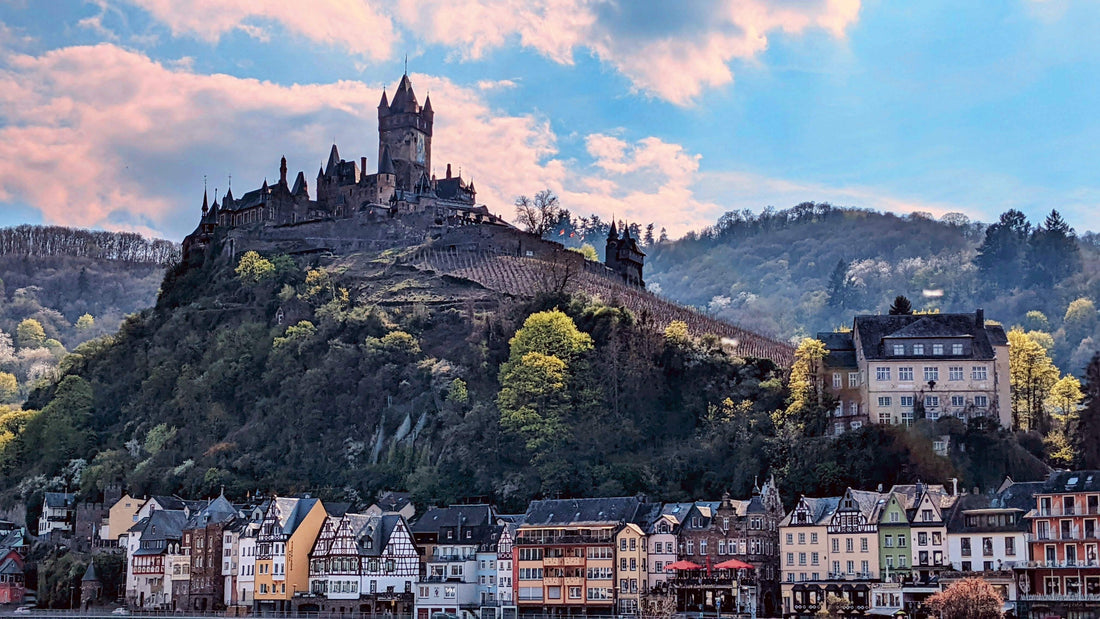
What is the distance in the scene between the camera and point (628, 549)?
81500 millimetres

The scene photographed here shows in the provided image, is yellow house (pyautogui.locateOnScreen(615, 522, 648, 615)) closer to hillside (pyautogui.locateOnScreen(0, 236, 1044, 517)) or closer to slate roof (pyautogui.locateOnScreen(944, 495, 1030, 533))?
hillside (pyautogui.locateOnScreen(0, 236, 1044, 517))

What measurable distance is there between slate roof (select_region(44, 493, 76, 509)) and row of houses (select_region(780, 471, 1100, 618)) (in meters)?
60.1

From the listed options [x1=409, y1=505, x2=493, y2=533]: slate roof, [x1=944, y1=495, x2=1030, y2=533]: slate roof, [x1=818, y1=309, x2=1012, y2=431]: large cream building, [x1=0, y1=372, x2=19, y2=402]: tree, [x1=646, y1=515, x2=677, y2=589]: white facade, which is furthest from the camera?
[x1=0, y1=372, x2=19, y2=402]: tree

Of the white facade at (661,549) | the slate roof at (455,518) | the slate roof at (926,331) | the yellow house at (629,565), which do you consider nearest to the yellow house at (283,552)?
the slate roof at (455,518)

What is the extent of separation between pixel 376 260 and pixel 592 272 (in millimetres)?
21018

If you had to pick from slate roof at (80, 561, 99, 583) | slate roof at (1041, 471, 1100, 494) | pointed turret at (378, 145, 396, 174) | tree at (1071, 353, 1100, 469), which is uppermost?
pointed turret at (378, 145, 396, 174)

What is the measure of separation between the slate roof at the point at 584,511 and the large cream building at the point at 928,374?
15543 millimetres

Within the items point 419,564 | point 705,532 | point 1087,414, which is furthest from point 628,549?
point 1087,414

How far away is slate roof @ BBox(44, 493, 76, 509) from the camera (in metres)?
110

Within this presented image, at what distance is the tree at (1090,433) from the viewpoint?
82.4 metres

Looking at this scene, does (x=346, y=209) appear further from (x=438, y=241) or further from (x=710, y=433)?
(x=710, y=433)

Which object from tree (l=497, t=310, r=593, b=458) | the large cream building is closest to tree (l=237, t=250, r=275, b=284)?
tree (l=497, t=310, r=593, b=458)

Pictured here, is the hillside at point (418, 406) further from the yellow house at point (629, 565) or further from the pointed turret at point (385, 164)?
the pointed turret at point (385, 164)

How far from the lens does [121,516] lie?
103250 millimetres
